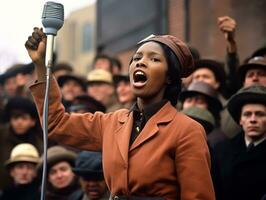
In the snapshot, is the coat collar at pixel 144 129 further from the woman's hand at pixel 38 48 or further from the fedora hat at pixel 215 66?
the fedora hat at pixel 215 66

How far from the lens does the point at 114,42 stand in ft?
49.7

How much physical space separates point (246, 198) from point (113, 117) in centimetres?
179

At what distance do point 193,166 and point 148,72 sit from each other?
1.92 feet

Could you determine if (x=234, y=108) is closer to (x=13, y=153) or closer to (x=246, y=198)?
(x=246, y=198)

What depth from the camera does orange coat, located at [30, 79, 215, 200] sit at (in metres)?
3.94

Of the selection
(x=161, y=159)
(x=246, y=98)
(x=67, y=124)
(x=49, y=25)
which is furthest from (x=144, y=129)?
(x=246, y=98)

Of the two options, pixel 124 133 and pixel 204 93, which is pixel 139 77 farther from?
pixel 204 93

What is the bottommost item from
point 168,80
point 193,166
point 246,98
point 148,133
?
point 193,166

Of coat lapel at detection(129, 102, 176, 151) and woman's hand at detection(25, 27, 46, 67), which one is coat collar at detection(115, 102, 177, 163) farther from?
woman's hand at detection(25, 27, 46, 67)

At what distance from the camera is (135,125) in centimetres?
420

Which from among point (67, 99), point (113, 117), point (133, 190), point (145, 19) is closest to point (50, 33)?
point (113, 117)

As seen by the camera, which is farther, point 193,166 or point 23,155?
point 23,155

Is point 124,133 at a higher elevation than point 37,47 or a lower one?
lower

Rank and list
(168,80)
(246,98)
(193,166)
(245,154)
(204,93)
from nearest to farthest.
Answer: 1. (193,166)
2. (168,80)
3. (245,154)
4. (246,98)
5. (204,93)
